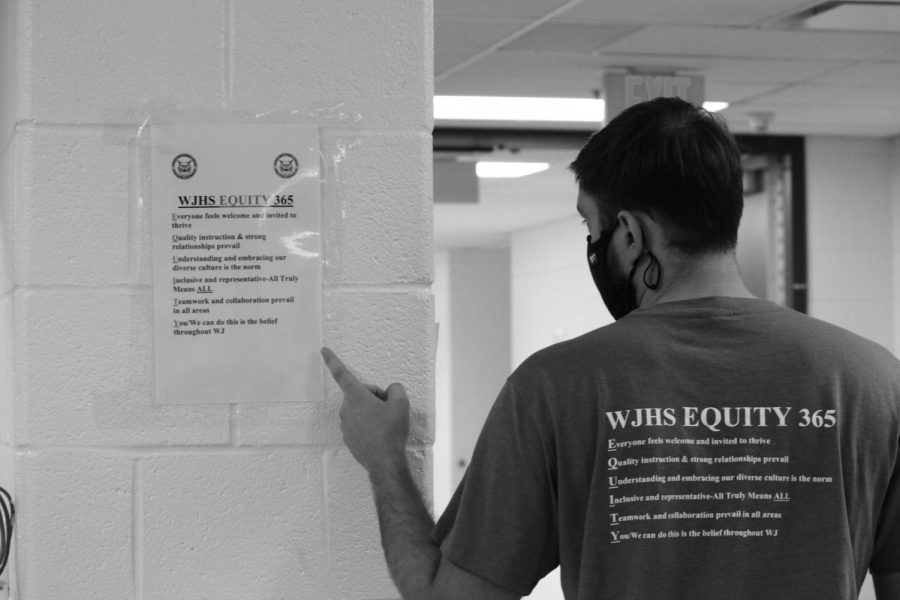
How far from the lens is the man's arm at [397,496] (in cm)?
133

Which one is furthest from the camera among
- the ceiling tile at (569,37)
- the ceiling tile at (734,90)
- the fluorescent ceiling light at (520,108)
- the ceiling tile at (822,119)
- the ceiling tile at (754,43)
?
the ceiling tile at (822,119)

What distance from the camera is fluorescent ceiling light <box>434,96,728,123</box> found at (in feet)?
17.5

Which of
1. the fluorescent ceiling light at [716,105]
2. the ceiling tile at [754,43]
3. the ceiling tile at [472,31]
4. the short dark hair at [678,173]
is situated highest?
the ceiling tile at [754,43]

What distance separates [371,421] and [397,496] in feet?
0.35

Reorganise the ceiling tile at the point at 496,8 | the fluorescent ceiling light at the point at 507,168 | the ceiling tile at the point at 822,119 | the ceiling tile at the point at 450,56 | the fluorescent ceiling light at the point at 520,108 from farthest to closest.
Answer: the fluorescent ceiling light at the point at 507,168 < the ceiling tile at the point at 822,119 < the fluorescent ceiling light at the point at 520,108 < the ceiling tile at the point at 450,56 < the ceiling tile at the point at 496,8

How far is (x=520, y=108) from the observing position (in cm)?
555

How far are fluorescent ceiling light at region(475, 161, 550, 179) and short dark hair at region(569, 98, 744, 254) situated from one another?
18.0ft

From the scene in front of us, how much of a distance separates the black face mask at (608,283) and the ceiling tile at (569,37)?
8.57ft

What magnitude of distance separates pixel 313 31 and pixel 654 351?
63 centimetres

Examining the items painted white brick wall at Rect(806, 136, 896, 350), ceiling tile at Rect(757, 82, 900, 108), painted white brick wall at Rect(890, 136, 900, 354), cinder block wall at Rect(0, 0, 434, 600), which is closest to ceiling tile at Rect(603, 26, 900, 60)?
ceiling tile at Rect(757, 82, 900, 108)

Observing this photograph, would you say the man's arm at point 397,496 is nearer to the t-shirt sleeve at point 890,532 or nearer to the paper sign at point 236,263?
the paper sign at point 236,263

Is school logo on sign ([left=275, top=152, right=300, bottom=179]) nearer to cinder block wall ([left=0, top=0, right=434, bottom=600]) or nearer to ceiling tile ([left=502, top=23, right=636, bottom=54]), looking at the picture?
cinder block wall ([left=0, top=0, right=434, bottom=600])

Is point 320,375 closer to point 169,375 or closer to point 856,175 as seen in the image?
point 169,375

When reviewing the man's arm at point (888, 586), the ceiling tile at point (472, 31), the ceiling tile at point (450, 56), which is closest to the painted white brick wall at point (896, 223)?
the ceiling tile at point (450, 56)
